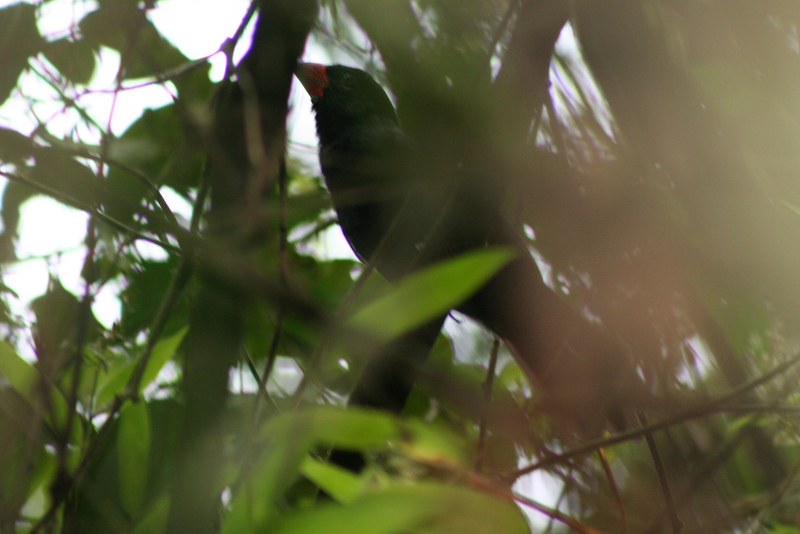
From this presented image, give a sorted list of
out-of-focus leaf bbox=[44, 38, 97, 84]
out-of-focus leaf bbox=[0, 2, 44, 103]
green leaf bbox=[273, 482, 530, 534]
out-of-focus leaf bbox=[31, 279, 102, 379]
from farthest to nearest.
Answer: out-of-focus leaf bbox=[44, 38, 97, 84] → out-of-focus leaf bbox=[0, 2, 44, 103] → out-of-focus leaf bbox=[31, 279, 102, 379] → green leaf bbox=[273, 482, 530, 534]

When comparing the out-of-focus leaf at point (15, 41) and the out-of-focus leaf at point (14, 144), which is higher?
the out-of-focus leaf at point (15, 41)

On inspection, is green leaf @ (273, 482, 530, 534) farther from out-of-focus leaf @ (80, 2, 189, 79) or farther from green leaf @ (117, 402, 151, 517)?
out-of-focus leaf @ (80, 2, 189, 79)

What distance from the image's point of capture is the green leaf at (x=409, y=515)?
47 cm

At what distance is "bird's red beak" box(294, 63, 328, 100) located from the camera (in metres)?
1.95

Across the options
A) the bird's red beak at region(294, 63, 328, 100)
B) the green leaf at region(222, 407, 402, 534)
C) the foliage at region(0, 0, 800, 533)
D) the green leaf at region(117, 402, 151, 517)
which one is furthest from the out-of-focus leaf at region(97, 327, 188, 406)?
the bird's red beak at region(294, 63, 328, 100)

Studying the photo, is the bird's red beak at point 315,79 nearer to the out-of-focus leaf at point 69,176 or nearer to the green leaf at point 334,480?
the out-of-focus leaf at point 69,176

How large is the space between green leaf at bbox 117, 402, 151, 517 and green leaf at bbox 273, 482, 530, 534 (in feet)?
1.68

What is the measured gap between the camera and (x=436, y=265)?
0.79 metres

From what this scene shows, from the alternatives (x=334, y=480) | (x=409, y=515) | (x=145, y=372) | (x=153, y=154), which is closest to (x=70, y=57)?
(x=153, y=154)

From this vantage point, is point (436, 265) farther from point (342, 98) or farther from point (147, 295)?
point (342, 98)

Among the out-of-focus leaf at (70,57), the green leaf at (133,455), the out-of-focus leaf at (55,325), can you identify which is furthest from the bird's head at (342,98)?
the green leaf at (133,455)

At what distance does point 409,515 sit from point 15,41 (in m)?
1.30

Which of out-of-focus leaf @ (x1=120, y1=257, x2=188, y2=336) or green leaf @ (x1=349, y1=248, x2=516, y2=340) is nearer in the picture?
green leaf @ (x1=349, y1=248, x2=516, y2=340)

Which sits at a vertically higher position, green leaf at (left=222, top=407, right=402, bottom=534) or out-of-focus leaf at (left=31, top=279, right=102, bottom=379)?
out-of-focus leaf at (left=31, top=279, right=102, bottom=379)
